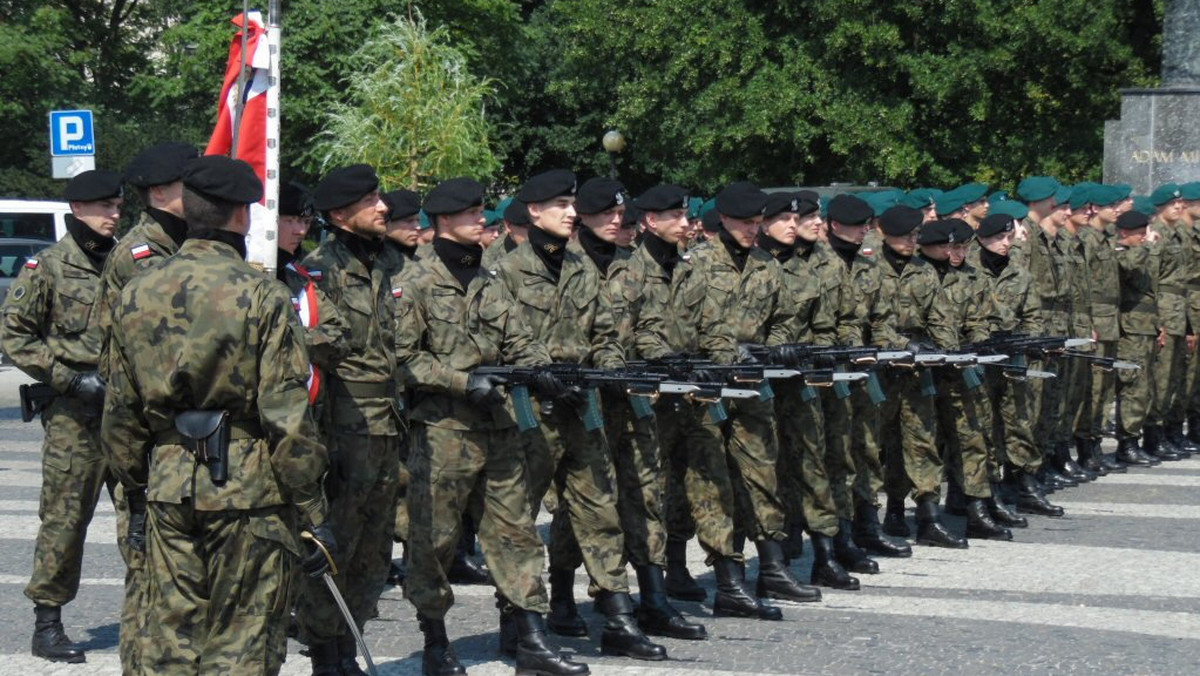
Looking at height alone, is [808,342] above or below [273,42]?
below

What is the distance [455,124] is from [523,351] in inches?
689

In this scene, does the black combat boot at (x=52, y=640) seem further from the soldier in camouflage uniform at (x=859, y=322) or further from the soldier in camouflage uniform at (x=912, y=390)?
the soldier in camouflage uniform at (x=912, y=390)

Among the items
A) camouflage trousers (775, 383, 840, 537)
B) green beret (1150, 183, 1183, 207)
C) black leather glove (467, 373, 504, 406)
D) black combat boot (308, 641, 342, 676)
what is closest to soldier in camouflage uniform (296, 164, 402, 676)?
black combat boot (308, 641, 342, 676)

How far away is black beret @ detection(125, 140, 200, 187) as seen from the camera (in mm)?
7148

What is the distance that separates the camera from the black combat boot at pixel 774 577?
9102 millimetres

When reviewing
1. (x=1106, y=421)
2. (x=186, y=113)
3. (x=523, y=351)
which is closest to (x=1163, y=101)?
(x=1106, y=421)

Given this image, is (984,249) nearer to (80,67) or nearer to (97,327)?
(97,327)

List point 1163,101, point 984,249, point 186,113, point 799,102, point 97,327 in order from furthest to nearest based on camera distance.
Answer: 1. point 186,113
2. point 799,102
3. point 1163,101
4. point 984,249
5. point 97,327

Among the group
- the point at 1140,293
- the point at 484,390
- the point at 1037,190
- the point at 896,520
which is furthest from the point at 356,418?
A: the point at 1140,293

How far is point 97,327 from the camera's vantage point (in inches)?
306

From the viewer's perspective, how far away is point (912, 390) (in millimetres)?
10820

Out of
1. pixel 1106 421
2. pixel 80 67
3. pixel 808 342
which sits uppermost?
pixel 80 67

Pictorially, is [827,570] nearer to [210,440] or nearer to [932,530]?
[932,530]

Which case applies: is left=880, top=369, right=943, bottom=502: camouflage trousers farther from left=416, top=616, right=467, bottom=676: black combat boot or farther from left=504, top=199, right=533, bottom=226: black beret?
left=416, top=616, right=467, bottom=676: black combat boot
